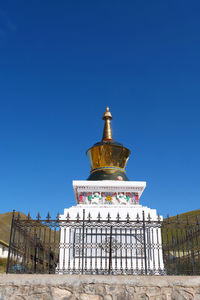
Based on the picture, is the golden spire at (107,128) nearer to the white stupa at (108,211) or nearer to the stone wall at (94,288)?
the white stupa at (108,211)

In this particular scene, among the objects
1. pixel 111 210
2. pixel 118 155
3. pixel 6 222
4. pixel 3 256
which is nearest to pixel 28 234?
pixel 111 210

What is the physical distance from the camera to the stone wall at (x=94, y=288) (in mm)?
5023

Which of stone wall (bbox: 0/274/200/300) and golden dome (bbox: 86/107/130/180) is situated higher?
golden dome (bbox: 86/107/130/180)

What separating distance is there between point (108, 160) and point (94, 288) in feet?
44.0

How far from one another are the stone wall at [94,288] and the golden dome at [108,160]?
38.7 feet

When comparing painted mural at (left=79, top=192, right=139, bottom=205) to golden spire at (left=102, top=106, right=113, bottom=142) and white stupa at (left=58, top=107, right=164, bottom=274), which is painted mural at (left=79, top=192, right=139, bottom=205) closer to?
white stupa at (left=58, top=107, right=164, bottom=274)

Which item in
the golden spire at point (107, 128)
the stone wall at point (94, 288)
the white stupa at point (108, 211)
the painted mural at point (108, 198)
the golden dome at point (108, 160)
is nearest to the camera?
the stone wall at point (94, 288)

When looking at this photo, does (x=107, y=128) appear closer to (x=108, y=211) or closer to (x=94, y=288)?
(x=108, y=211)

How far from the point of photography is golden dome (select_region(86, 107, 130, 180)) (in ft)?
56.9

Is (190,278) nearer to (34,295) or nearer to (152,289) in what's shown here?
(152,289)

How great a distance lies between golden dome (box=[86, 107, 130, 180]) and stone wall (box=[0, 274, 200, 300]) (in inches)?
464

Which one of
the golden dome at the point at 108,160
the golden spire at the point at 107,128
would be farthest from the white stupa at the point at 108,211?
the golden spire at the point at 107,128

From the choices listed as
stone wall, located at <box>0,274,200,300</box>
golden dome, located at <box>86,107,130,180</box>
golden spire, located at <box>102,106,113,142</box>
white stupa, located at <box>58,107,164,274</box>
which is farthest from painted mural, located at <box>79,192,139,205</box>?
stone wall, located at <box>0,274,200,300</box>

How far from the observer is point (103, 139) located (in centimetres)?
2150
